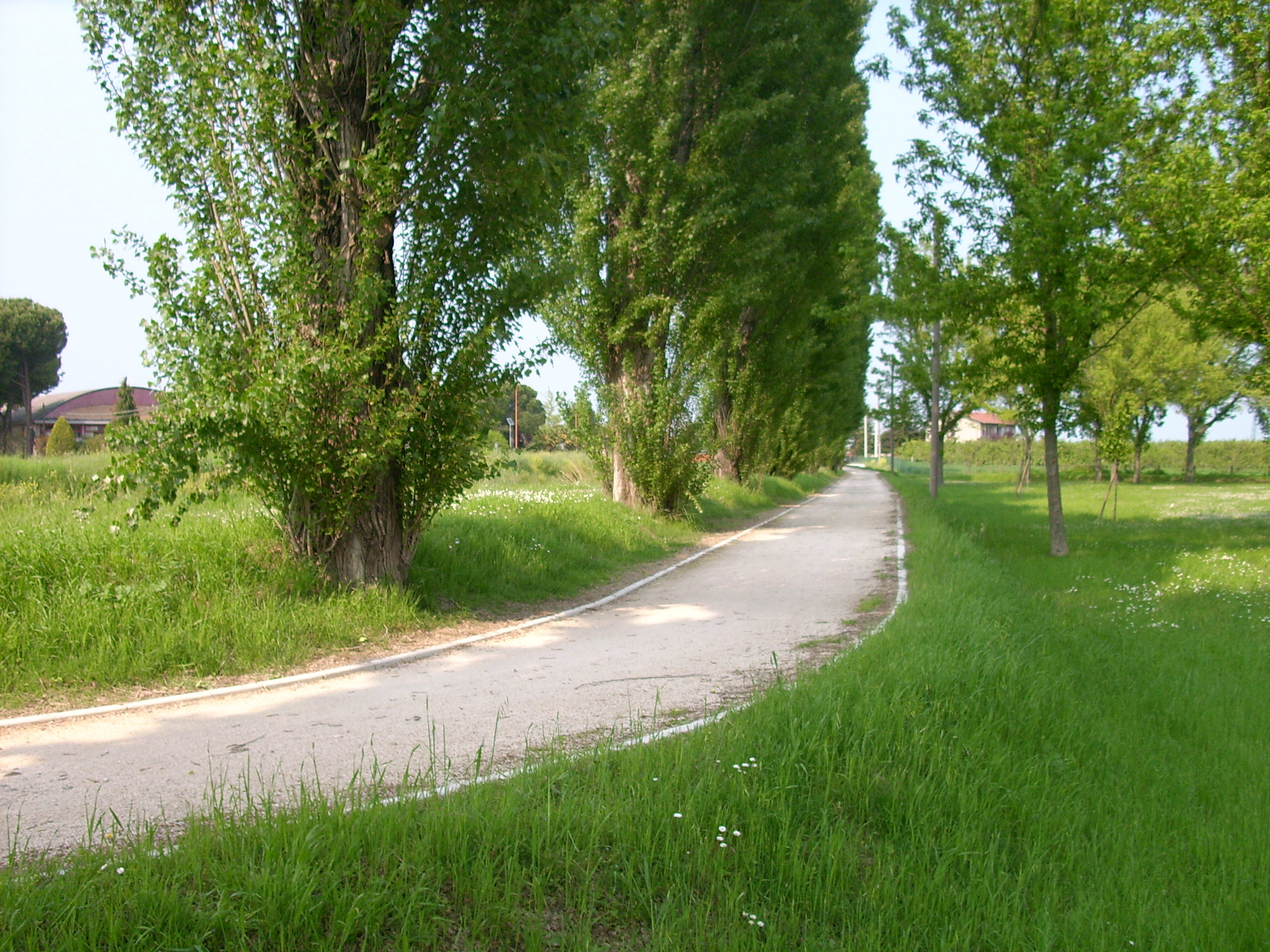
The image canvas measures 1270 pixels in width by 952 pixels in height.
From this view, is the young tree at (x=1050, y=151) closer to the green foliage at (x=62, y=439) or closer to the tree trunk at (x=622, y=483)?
the tree trunk at (x=622, y=483)

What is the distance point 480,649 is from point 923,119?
13.1 metres

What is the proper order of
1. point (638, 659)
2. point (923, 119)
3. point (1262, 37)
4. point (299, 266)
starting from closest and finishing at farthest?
point (638, 659), point (299, 266), point (1262, 37), point (923, 119)

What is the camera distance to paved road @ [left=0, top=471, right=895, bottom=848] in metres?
3.90

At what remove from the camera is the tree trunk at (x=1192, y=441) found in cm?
4769

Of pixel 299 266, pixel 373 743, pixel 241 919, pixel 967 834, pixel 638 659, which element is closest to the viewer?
pixel 241 919

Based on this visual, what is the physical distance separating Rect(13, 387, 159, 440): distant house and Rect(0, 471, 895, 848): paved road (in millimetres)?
37041

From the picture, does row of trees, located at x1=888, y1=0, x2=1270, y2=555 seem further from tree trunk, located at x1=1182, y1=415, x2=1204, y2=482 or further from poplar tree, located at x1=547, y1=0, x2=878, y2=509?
tree trunk, located at x1=1182, y1=415, x2=1204, y2=482

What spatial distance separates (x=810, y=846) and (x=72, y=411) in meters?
53.2

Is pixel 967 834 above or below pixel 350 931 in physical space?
below

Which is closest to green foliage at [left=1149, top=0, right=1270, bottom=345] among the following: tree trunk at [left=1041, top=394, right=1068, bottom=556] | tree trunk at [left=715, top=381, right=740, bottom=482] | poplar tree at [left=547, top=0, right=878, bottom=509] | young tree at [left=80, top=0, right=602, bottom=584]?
tree trunk at [left=1041, top=394, right=1068, bottom=556]

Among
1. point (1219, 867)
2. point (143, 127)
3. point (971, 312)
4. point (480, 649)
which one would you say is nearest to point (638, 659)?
point (480, 649)

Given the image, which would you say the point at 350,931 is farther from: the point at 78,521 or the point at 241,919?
the point at 78,521

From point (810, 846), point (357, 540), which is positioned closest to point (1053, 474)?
point (357, 540)

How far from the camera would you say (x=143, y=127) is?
7746 mm
